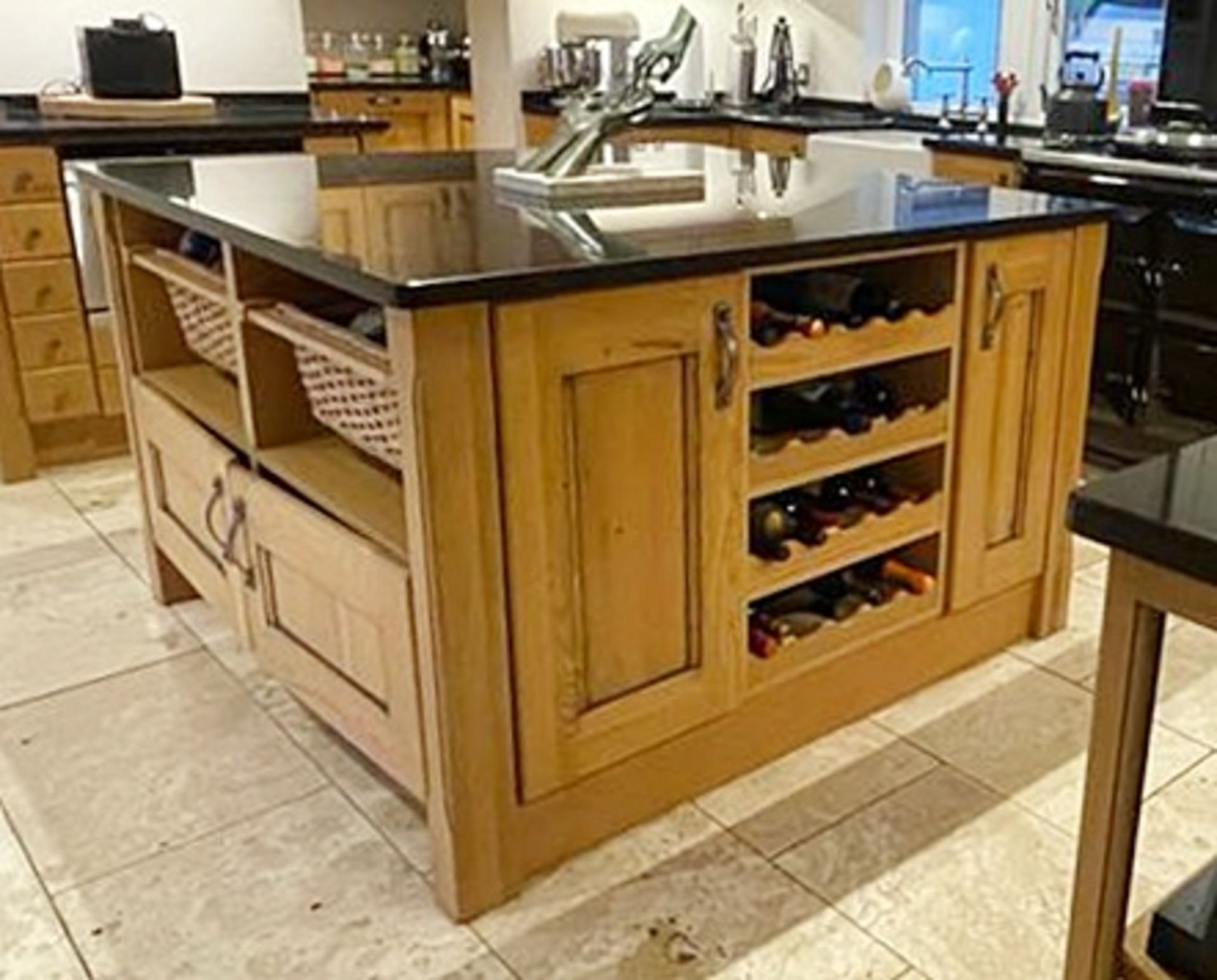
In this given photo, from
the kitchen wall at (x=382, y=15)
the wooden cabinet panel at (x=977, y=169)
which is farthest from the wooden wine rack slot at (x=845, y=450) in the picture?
the kitchen wall at (x=382, y=15)

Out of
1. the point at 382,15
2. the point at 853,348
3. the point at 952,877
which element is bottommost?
the point at 952,877

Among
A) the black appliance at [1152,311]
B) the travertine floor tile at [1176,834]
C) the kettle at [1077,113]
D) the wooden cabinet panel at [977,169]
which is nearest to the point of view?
the travertine floor tile at [1176,834]

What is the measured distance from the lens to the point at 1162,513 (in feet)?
2.57

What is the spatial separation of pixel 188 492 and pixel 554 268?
115 cm

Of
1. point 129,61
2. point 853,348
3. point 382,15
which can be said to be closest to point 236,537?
point 853,348

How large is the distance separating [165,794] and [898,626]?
127 centimetres

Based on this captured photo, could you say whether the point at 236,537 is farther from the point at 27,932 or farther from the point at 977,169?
the point at 977,169

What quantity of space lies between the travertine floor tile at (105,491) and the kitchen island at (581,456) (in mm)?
804

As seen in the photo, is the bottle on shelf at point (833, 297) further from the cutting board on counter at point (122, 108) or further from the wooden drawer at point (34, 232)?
the cutting board on counter at point (122, 108)

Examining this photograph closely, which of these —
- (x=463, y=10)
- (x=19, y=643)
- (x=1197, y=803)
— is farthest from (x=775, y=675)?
(x=463, y=10)

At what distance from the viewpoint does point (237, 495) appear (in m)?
2.03

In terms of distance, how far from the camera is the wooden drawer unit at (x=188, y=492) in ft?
7.07

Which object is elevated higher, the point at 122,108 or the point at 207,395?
the point at 122,108

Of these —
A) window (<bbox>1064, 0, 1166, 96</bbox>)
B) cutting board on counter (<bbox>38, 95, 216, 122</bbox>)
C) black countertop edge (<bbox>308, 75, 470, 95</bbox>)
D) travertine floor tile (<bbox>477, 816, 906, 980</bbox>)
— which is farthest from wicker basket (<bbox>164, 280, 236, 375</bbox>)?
black countertop edge (<bbox>308, 75, 470, 95</bbox>)
